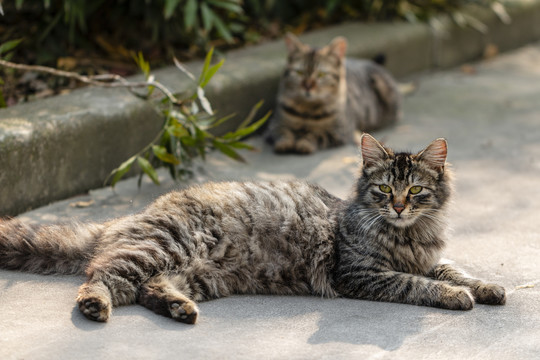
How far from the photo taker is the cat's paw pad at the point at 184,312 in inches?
152

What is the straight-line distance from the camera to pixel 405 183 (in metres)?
4.41

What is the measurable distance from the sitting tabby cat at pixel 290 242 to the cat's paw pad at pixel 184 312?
0.23m

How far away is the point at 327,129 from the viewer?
7617mm

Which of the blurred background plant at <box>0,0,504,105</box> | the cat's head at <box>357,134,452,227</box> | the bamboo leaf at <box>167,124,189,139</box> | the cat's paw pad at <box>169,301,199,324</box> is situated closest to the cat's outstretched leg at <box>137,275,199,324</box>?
the cat's paw pad at <box>169,301,199,324</box>

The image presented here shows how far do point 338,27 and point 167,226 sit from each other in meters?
6.16

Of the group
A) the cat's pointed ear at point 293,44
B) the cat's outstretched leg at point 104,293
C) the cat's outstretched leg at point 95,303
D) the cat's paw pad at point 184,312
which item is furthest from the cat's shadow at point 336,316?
the cat's pointed ear at point 293,44

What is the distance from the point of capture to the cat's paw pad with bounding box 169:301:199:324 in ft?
12.6

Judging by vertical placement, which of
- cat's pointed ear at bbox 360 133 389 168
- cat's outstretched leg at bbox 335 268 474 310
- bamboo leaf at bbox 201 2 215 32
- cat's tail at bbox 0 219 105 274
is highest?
bamboo leaf at bbox 201 2 215 32

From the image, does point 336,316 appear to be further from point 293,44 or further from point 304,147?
point 293,44

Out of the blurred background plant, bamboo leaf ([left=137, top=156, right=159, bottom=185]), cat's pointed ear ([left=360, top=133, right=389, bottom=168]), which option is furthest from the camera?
the blurred background plant

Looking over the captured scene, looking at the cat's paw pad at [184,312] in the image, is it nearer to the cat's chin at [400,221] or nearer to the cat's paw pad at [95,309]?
the cat's paw pad at [95,309]

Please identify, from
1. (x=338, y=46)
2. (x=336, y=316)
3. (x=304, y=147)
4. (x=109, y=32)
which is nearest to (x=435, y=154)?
(x=336, y=316)

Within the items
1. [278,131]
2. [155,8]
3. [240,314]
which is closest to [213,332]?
[240,314]

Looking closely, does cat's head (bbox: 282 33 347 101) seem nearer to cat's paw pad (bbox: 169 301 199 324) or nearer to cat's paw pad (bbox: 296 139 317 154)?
cat's paw pad (bbox: 296 139 317 154)
